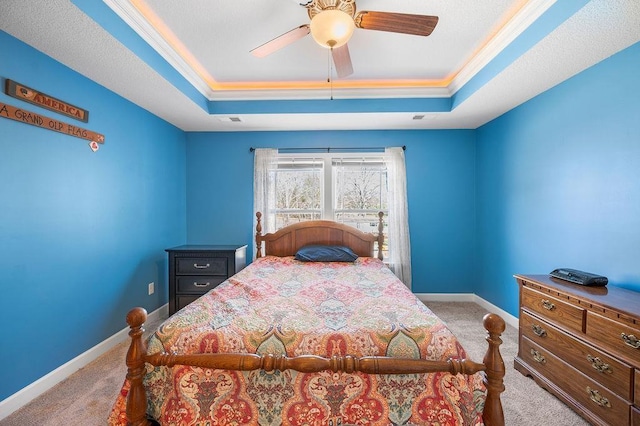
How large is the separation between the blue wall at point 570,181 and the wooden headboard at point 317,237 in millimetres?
1473

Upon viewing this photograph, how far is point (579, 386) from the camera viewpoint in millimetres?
1810

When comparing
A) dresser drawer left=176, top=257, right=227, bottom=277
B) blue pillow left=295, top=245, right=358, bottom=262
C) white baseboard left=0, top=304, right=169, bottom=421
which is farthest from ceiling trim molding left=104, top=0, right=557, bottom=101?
white baseboard left=0, top=304, right=169, bottom=421

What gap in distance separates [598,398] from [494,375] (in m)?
1.05

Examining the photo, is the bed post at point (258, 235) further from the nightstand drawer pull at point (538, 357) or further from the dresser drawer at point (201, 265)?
the nightstand drawer pull at point (538, 357)

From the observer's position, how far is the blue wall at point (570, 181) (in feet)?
6.45

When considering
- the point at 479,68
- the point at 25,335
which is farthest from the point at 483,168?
the point at 25,335

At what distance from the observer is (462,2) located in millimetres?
1924

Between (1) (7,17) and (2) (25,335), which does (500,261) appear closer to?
(2) (25,335)

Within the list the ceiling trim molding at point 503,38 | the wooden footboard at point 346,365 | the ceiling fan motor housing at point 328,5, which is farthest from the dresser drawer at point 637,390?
the ceiling fan motor housing at point 328,5

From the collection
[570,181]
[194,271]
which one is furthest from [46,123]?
[570,181]

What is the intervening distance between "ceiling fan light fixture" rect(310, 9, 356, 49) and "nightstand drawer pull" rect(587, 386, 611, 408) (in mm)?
2599

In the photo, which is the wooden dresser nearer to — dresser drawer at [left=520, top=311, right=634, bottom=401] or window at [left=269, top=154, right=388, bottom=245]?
dresser drawer at [left=520, top=311, right=634, bottom=401]

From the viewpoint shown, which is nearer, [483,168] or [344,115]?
[344,115]

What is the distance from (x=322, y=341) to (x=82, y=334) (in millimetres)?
2276
